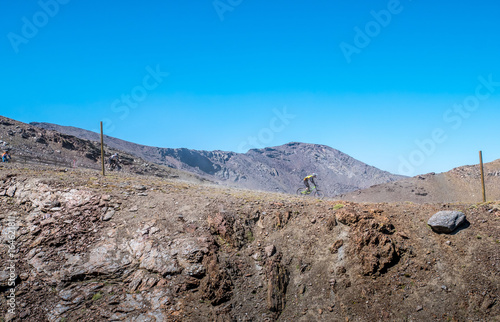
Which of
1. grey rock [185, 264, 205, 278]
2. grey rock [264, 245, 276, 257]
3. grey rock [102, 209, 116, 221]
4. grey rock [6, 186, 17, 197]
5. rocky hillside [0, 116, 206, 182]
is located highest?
rocky hillside [0, 116, 206, 182]

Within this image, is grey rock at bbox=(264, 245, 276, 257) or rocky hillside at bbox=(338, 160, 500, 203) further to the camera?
rocky hillside at bbox=(338, 160, 500, 203)

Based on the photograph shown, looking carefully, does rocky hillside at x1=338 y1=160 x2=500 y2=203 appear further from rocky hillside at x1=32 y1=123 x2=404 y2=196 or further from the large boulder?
rocky hillside at x1=32 y1=123 x2=404 y2=196

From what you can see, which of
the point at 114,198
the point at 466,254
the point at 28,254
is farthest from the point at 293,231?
the point at 28,254

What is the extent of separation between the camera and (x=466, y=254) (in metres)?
12.0

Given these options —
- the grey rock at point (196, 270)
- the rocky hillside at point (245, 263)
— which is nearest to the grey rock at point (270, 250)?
the rocky hillside at point (245, 263)

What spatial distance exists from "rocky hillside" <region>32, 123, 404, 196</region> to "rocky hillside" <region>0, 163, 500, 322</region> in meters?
96.4

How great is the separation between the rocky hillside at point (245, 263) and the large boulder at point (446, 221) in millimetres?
297

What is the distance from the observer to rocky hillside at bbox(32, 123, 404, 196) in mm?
119581

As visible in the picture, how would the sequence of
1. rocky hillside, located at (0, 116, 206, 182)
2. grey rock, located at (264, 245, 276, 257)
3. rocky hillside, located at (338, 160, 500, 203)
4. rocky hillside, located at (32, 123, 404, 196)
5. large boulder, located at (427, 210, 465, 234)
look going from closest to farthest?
large boulder, located at (427, 210, 465, 234) → grey rock, located at (264, 245, 276, 257) → rocky hillside, located at (0, 116, 206, 182) → rocky hillside, located at (338, 160, 500, 203) → rocky hillside, located at (32, 123, 404, 196)

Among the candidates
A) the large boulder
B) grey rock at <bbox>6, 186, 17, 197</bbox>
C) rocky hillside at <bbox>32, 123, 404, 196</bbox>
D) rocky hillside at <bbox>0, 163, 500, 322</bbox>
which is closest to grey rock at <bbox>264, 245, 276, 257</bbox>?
rocky hillside at <bbox>0, 163, 500, 322</bbox>

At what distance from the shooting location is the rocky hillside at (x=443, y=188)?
58031mm

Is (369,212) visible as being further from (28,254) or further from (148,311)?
(28,254)

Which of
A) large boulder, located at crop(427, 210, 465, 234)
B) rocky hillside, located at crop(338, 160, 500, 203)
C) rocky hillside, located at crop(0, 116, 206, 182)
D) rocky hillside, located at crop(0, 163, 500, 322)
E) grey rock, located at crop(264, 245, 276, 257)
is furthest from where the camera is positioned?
rocky hillside, located at crop(338, 160, 500, 203)

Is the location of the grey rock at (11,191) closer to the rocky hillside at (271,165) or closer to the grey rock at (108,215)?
the grey rock at (108,215)
